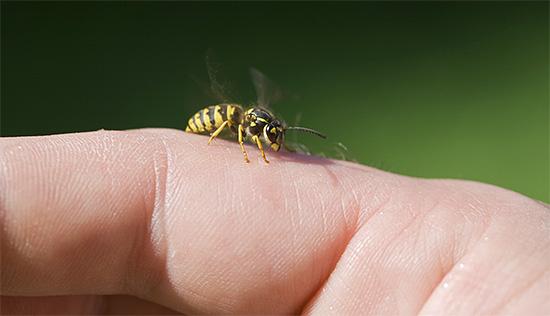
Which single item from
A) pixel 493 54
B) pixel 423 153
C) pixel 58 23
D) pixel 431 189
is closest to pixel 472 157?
pixel 423 153

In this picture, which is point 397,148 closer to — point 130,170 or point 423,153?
point 423,153

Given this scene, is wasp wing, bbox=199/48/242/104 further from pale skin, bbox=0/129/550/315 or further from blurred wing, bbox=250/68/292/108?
pale skin, bbox=0/129/550/315

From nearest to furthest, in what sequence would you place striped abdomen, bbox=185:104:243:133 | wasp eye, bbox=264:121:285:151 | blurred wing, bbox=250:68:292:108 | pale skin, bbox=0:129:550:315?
pale skin, bbox=0:129:550:315
wasp eye, bbox=264:121:285:151
striped abdomen, bbox=185:104:243:133
blurred wing, bbox=250:68:292:108

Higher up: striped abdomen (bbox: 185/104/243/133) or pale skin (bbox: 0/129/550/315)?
striped abdomen (bbox: 185/104/243/133)

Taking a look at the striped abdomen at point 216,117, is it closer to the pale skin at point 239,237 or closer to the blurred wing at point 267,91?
the blurred wing at point 267,91

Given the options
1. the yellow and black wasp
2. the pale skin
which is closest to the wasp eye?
the yellow and black wasp

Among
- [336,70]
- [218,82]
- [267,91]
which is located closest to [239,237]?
[218,82]
